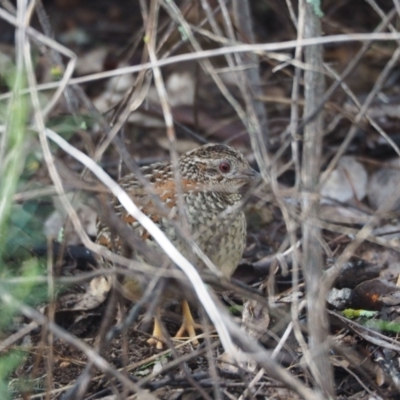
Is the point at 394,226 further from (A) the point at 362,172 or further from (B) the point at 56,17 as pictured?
(B) the point at 56,17

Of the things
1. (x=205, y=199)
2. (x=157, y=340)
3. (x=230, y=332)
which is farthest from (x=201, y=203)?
(x=230, y=332)

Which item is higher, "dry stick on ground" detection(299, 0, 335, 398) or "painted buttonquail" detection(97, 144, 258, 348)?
"dry stick on ground" detection(299, 0, 335, 398)

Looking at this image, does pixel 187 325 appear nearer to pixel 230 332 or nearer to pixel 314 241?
pixel 314 241

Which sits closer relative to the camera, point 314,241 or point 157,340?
point 314,241

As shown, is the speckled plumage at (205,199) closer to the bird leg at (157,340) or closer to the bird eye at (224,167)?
the bird eye at (224,167)

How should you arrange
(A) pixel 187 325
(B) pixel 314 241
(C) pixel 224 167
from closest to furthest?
(B) pixel 314 241 < (A) pixel 187 325 < (C) pixel 224 167

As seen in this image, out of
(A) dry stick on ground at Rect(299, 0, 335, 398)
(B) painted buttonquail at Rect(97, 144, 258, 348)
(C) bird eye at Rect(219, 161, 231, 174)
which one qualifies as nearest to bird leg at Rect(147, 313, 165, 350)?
(B) painted buttonquail at Rect(97, 144, 258, 348)

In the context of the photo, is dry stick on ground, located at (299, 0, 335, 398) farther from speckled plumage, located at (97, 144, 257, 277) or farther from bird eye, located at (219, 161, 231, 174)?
bird eye, located at (219, 161, 231, 174)
